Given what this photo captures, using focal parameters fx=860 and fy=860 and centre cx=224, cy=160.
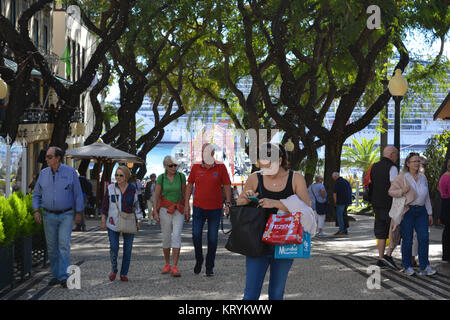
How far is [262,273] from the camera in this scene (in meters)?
6.48

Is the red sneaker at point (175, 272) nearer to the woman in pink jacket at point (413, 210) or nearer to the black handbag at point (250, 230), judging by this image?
the woman in pink jacket at point (413, 210)

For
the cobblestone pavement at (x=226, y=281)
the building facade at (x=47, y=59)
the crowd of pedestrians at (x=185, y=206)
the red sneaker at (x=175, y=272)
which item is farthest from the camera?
the building facade at (x=47, y=59)

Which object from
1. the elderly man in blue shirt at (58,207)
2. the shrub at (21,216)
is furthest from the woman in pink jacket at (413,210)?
the shrub at (21,216)

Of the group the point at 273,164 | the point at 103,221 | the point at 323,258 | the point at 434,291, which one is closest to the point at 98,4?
the point at 323,258

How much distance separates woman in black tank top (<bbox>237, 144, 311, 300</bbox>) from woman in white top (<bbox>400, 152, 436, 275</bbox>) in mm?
5072

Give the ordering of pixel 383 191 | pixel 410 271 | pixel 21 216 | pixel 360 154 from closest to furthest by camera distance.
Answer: pixel 21 216, pixel 410 271, pixel 383 191, pixel 360 154

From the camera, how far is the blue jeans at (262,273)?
644 centimetres

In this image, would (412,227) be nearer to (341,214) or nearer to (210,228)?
(210,228)

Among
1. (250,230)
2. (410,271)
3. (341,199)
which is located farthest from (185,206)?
(341,199)

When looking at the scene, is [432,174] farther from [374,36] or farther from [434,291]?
[434,291]

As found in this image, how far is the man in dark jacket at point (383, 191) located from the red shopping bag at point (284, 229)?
5.88m

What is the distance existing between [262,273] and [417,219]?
5327 mm

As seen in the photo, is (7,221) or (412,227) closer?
(7,221)

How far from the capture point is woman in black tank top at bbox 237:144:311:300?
6441 millimetres
